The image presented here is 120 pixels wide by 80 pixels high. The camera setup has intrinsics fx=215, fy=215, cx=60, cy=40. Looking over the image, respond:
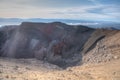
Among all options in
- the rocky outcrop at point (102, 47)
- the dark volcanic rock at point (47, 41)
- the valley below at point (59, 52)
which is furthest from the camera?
the dark volcanic rock at point (47, 41)

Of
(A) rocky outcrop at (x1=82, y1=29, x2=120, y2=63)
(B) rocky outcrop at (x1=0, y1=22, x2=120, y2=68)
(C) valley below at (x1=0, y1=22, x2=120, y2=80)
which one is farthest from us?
(B) rocky outcrop at (x1=0, y1=22, x2=120, y2=68)

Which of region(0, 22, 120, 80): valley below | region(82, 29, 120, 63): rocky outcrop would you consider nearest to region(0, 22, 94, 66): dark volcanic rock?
region(0, 22, 120, 80): valley below

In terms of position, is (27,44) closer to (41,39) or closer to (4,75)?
(41,39)

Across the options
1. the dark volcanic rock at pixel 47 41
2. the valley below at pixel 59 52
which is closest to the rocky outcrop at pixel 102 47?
the valley below at pixel 59 52

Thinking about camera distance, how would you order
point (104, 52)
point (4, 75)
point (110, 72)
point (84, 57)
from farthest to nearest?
point (84, 57), point (104, 52), point (110, 72), point (4, 75)

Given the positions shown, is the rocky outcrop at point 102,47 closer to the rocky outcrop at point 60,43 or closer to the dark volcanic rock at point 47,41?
the rocky outcrop at point 60,43

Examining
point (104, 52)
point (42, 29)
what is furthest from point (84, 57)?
point (42, 29)

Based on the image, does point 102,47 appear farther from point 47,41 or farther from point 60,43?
point 47,41

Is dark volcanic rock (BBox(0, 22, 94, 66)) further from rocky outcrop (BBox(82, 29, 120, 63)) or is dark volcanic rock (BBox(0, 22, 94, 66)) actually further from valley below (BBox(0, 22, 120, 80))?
rocky outcrop (BBox(82, 29, 120, 63))
